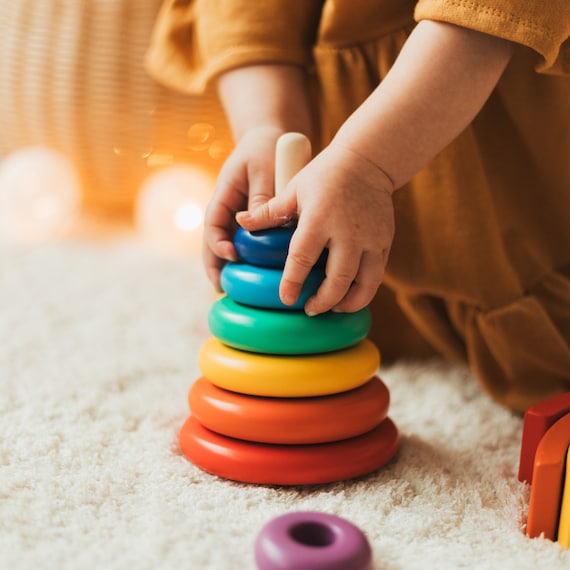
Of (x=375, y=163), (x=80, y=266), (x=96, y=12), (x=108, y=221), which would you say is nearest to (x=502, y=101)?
(x=375, y=163)

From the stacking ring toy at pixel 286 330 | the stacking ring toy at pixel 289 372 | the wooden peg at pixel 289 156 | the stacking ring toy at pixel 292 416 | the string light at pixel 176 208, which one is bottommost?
the string light at pixel 176 208

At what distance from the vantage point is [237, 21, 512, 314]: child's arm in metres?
0.68

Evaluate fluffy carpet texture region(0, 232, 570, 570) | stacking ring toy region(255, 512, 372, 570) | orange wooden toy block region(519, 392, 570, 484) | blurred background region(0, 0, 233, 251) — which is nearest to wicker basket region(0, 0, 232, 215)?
blurred background region(0, 0, 233, 251)

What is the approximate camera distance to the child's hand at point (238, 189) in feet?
2.68

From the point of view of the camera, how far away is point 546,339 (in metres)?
0.90

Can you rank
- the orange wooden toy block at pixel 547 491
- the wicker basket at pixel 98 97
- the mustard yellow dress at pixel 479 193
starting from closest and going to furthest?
1. the orange wooden toy block at pixel 547 491
2. the mustard yellow dress at pixel 479 193
3. the wicker basket at pixel 98 97

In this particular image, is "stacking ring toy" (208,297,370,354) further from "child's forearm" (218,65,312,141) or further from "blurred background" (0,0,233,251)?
"blurred background" (0,0,233,251)

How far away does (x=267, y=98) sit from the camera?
903 millimetres

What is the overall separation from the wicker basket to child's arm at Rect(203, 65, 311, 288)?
625 millimetres

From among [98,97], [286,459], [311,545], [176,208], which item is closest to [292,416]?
[286,459]

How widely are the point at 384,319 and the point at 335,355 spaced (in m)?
0.33

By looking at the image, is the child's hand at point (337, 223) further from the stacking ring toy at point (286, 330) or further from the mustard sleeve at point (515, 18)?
the mustard sleeve at point (515, 18)

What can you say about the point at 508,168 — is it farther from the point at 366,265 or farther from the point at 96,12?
the point at 96,12

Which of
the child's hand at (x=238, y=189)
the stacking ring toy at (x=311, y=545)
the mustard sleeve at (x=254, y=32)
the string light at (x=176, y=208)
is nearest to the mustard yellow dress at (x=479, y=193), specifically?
the mustard sleeve at (x=254, y=32)
